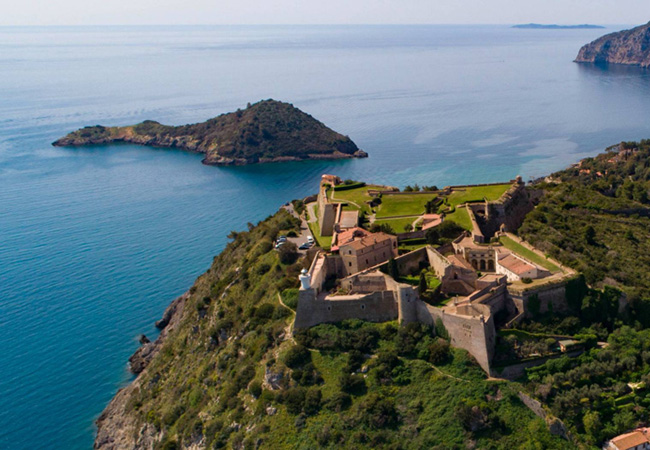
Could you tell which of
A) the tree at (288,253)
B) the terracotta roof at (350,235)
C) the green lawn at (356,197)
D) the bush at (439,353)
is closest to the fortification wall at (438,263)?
the bush at (439,353)

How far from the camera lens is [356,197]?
54.3 m

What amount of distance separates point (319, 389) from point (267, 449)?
13.9 feet

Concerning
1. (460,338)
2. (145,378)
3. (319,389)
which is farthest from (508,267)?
(145,378)

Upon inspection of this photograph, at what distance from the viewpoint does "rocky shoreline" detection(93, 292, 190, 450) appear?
42.0m

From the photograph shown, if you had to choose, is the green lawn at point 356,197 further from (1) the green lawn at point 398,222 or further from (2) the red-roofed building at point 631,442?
(2) the red-roofed building at point 631,442

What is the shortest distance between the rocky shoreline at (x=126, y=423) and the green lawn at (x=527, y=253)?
27084 millimetres

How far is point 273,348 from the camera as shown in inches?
1501

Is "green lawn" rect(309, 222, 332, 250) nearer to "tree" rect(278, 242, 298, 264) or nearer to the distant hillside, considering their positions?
"tree" rect(278, 242, 298, 264)

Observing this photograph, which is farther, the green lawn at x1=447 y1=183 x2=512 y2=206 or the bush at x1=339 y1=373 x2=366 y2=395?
the green lawn at x1=447 y1=183 x2=512 y2=206

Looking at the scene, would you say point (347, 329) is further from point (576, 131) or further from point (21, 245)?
point (576, 131)

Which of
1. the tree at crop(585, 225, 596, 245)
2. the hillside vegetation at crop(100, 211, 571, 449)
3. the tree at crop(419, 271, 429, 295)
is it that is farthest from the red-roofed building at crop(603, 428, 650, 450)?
the tree at crop(585, 225, 596, 245)

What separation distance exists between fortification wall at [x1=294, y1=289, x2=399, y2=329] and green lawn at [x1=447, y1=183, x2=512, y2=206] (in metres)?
16.4

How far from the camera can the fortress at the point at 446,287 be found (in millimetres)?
32875

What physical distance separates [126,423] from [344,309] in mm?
19397
